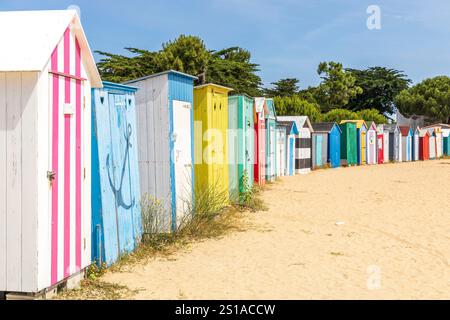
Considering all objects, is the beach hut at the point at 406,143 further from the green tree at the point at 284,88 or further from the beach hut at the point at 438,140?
the green tree at the point at 284,88

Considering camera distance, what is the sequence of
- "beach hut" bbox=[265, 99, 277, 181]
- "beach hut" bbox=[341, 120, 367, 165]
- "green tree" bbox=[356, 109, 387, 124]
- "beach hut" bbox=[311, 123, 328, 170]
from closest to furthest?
"beach hut" bbox=[265, 99, 277, 181] < "beach hut" bbox=[311, 123, 328, 170] < "beach hut" bbox=[341, 120, 367, 165] < "green tree" bbox=[356, 109, 387, 124]

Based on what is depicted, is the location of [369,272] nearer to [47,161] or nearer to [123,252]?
[123,252]

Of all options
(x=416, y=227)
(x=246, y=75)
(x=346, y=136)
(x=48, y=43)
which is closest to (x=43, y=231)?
(x=48, y=43)

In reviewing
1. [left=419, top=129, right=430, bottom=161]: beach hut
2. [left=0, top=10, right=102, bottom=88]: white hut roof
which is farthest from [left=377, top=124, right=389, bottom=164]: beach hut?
[left=0, top=10, right=102, bottom=88]: white hut roof

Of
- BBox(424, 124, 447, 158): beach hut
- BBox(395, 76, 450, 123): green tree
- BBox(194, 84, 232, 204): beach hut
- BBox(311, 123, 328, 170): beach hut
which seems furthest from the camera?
BBox(395, 76, 450, 123): green tree

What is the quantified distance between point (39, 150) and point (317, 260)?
359 centimetres

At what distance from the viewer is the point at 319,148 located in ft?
88.0

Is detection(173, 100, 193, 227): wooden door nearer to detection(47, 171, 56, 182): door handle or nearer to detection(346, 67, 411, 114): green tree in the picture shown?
detection(47, 171, 56, 182): door handle

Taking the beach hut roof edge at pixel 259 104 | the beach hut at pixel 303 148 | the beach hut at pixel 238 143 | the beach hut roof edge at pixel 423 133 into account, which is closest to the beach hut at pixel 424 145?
the beach hut roof edge at pixel 423 133

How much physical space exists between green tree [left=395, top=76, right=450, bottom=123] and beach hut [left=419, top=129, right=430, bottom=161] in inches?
799

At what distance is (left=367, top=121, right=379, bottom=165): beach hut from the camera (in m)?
32.3

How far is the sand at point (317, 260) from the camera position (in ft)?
17.7

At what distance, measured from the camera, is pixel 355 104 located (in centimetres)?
6259
